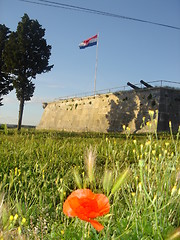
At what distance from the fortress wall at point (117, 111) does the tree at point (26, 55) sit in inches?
249

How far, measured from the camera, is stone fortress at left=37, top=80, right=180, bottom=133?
71.6 feet

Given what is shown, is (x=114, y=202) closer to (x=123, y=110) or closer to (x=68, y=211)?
(x=68, y=211)

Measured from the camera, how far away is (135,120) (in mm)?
23203

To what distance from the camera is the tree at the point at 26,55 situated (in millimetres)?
24078

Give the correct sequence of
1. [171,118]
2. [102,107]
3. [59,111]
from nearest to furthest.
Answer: [171,118], [102,107], [59,111]

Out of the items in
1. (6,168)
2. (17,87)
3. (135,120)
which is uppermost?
(17,87)

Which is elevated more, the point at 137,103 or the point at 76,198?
the point at 137,103

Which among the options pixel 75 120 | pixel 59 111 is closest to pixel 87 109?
pixel 75 120

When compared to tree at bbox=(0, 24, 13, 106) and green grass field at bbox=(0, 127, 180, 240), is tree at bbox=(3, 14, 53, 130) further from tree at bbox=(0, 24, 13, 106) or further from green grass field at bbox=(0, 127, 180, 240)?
green grass field at bbox=(0, 127, 180, 240)

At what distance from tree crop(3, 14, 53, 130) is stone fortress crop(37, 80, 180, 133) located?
6349 millimetres

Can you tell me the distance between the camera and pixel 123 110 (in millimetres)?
24844

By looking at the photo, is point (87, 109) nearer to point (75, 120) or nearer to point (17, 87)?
point (75, 120)

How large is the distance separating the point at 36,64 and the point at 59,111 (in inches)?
477

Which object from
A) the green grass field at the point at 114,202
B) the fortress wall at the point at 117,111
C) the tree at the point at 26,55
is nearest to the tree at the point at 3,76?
the tree at the point at 26,55
